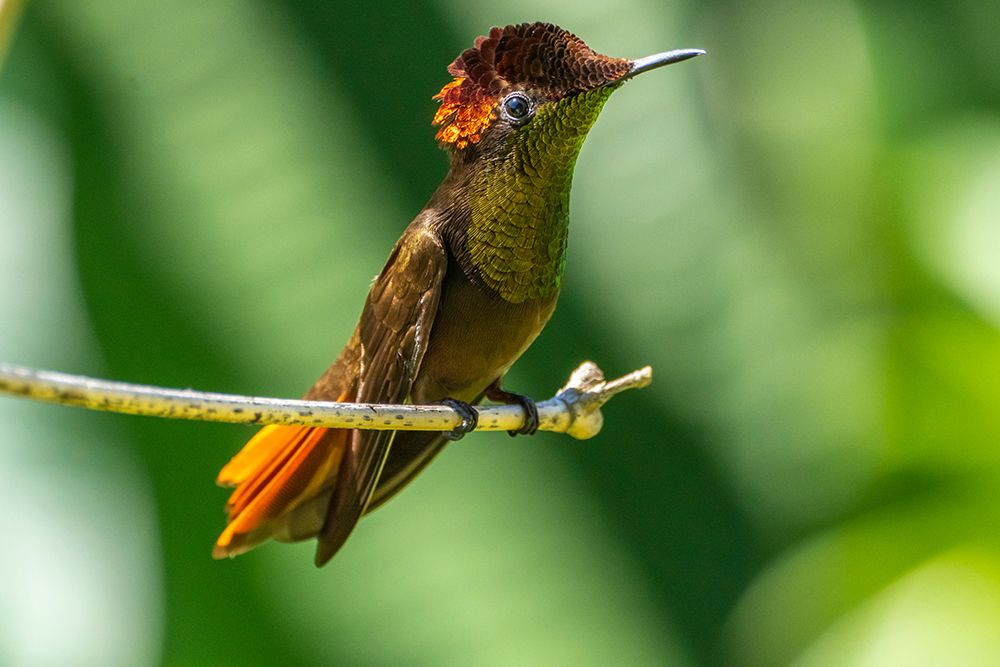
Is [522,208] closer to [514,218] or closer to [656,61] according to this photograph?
[514,218]

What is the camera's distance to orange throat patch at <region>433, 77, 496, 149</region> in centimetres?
233

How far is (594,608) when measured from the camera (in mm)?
3834

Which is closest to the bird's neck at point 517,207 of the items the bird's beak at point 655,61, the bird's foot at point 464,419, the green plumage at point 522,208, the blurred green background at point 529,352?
the green plumage at point 522,208

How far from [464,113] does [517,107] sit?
0.40 feet

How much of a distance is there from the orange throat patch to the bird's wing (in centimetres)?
21

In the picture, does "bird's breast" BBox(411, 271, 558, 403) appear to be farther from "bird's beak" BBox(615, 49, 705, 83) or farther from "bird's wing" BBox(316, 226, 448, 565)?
"bird's beak" BBox(615, 49, 705, 83)

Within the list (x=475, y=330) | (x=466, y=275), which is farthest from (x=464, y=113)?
(x=475, y=330)

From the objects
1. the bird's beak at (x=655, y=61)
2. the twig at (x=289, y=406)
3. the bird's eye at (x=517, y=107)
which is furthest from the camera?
the bird's eye at (x=517, y=107)

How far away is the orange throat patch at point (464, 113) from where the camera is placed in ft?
7.64

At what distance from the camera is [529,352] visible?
3.81m

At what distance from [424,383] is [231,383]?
1.13 metres

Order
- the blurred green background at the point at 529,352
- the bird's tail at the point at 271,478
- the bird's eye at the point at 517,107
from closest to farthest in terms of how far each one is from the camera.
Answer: the bird's eye at the point at 517,107 → the bird's tail at the point at 271,478 → the blurred green background at the point at 529,352

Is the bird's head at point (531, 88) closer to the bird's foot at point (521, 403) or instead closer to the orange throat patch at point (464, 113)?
the orange throat patch at point (464, 113)

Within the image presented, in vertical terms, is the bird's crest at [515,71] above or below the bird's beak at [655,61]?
above
